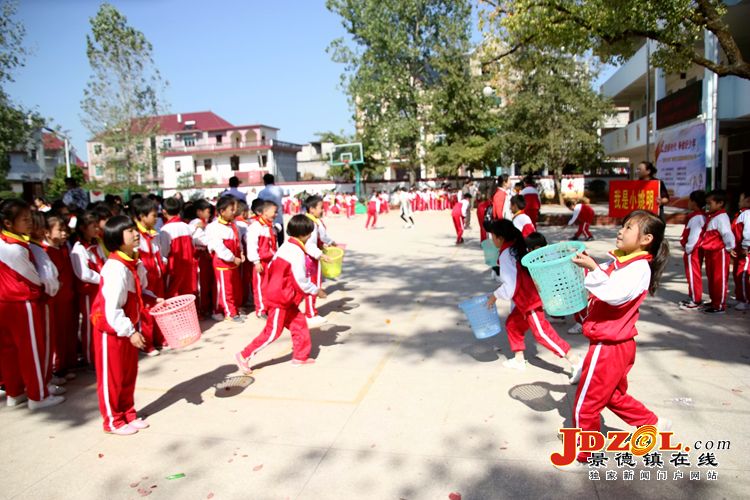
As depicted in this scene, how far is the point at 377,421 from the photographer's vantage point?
3812 mm

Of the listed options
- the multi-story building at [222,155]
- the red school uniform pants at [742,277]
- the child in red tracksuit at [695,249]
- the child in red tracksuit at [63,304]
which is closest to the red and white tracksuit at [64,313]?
the child in red tracksuit at [63,304]

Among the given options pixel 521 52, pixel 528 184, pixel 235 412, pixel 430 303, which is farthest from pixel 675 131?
pixel 235 412

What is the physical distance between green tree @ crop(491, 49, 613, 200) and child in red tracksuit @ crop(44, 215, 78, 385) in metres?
26.4

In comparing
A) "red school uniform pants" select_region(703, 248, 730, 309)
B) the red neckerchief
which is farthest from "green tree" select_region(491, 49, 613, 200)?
the red neckerchief

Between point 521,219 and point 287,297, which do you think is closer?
point 287,297

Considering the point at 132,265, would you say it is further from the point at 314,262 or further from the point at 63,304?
the point at 314,262

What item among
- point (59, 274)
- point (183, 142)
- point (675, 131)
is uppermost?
point (183, 142)

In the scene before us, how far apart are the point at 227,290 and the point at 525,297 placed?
4.00 meters

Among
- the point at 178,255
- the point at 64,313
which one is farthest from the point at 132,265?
the point at 178,255

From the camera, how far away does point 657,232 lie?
2977 mm

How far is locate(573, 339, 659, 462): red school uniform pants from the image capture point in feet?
10.00

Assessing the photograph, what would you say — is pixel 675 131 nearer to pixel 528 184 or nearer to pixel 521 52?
pixel 521 52

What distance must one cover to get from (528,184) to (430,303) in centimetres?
379

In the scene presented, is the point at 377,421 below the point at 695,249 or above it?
below
